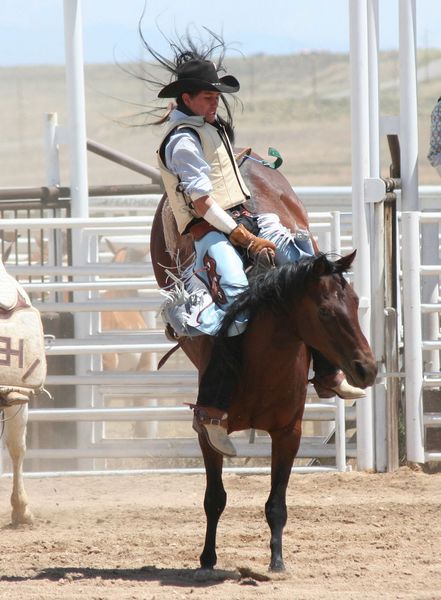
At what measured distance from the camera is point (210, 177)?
19.3ft

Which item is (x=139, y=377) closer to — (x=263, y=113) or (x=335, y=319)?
(x=335, y=319)

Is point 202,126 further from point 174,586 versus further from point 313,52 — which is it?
point 313,52

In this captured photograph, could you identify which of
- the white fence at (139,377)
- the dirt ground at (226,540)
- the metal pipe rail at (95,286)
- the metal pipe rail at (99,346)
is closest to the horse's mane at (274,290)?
the dirt ground at (226,540)

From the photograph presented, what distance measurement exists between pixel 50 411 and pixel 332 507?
7.48ft

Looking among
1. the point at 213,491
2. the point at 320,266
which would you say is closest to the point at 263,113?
the point at 213,491

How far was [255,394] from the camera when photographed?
558cm

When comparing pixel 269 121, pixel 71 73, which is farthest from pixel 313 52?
pixel 71 73

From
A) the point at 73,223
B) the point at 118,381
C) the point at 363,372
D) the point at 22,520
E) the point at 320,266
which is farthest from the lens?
the point at 118,381

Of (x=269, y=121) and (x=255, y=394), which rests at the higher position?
(x=269, y=121)

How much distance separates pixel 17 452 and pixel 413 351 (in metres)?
2.69

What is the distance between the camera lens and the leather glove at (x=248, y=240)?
224 inches

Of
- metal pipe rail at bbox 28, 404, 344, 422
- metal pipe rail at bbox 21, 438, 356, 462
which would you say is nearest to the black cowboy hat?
metal pipe rail at bbox 28, 404, 344, 422

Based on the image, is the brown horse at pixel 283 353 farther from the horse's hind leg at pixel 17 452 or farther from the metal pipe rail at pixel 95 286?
the metal pipe rail at pixel 95 286

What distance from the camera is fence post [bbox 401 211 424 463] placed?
803 cm
